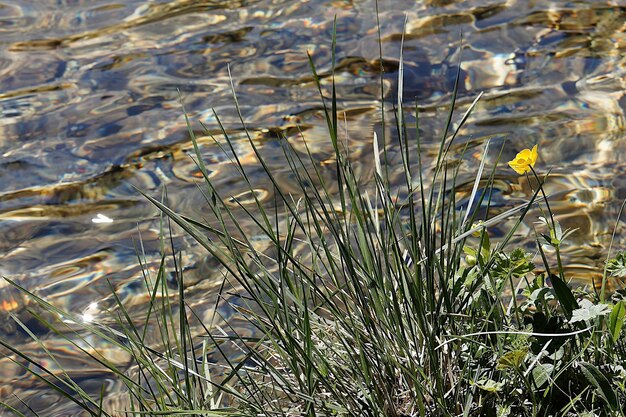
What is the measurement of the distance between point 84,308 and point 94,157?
1.28 metres

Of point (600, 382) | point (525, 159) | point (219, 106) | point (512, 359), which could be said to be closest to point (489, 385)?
point (512, 359)

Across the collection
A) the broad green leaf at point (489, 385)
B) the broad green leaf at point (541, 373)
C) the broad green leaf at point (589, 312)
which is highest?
the broad green leaf at point (589, 312)

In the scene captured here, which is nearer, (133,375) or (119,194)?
(133,375)

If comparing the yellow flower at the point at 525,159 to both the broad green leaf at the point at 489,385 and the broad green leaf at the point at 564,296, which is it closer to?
the broad green leaf at the point at 564,296

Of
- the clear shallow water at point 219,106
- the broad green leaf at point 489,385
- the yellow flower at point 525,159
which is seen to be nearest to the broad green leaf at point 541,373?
the broad green leaf at point 489,385

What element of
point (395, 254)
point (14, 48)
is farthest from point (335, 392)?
point (14, 48)

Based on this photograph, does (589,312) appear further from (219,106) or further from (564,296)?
(219,106)

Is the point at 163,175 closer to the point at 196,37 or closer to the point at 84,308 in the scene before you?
the point at 84,308

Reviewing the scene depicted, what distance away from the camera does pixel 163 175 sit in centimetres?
439

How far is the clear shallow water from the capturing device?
12.5 ft

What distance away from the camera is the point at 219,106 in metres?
5.00

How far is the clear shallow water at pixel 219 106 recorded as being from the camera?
379 centimetres

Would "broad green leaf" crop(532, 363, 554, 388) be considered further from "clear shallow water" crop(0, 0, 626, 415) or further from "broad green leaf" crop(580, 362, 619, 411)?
"clear shallow water" crop(0, 0, 626, 415)

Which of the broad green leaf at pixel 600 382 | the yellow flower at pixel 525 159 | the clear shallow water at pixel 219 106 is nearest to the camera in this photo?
the broad green leaf at pixel 600 382
